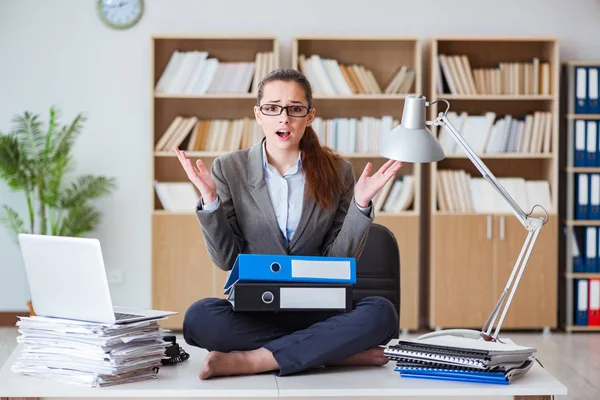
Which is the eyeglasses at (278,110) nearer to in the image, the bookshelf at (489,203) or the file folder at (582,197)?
the bookshelf at (489,203)

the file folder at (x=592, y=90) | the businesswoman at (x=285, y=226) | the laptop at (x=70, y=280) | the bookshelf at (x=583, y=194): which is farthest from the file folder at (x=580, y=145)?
the laptop at (x=70, y=280)

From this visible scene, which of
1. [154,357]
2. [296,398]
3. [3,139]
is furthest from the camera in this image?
[3,139]

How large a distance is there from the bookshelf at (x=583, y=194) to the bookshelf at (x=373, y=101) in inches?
38.0

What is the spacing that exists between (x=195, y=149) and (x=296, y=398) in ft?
12.2

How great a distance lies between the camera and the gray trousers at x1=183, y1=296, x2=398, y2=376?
225cm

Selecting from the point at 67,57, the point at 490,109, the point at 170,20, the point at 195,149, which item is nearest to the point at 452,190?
the point at 490,109

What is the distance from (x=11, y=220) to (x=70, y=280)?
12.0 ft

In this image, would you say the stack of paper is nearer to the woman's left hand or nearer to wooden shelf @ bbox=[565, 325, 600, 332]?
the woman's left hand

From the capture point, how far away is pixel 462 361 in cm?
214

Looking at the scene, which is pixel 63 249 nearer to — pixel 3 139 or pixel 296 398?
pixel 296 398

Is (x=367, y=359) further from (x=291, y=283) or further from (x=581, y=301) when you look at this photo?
(x=581, y=301)

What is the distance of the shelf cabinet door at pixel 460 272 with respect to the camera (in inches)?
220

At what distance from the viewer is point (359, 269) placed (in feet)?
10.3

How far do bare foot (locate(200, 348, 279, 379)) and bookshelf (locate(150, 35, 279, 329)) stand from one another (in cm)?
328
